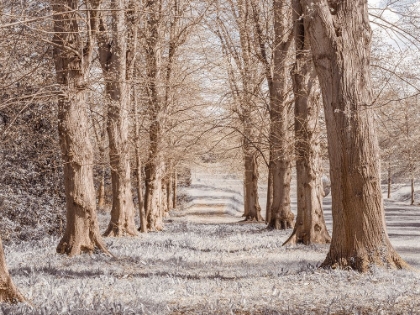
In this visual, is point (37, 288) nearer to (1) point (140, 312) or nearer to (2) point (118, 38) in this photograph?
(1) point (140, 312)

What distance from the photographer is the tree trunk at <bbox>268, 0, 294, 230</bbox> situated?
1609 cm

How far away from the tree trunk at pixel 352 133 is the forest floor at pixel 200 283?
52 centimetres

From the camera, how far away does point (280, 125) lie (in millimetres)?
16516

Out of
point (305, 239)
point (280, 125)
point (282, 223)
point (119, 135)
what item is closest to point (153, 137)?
point (119, 135)

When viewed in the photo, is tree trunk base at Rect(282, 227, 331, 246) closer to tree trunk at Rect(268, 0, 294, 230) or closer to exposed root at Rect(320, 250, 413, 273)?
tree trunk at Rect(268, 0, 294, 230)

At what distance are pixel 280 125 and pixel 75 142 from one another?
26.9 ft

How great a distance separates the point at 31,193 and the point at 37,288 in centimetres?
1035

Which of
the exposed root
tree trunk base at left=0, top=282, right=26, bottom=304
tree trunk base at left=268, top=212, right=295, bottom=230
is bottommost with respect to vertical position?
tree trunk base at left=268, top=212, right=295, bottom=230

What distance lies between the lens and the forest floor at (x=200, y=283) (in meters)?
5.78

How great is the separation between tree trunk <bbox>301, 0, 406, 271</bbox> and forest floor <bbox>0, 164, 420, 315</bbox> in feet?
1.69

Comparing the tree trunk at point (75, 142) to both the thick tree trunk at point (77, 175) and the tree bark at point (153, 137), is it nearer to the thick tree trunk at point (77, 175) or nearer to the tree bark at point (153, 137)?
the thick tree trunk at point (77, 175)

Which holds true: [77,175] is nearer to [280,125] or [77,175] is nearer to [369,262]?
[369,262]

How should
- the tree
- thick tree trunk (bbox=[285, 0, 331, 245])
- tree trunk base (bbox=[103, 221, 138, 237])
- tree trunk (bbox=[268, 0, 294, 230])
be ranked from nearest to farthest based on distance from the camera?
thick tree trunk (bbox=[285, 0, 331, 245])
tree trunk base (bbox=[103, 221, 138, 237])
tree trunk (bbox=[268, 0, 294, 230])
the tree

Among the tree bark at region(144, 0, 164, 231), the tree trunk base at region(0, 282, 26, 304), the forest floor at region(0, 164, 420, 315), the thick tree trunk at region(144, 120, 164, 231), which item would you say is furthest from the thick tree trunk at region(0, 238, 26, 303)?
the thick tree trunk at region(144, 120, 164, 231)
